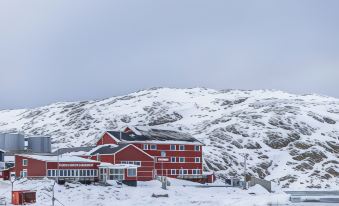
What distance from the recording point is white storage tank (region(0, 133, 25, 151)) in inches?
4936

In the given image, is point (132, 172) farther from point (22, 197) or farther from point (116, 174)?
point (22, 197)

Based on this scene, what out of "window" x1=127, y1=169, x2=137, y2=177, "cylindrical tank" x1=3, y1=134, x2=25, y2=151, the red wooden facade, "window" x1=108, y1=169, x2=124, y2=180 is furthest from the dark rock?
"window" x1=108, y1=169, x2=124, y2=180

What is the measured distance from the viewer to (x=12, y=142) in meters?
126

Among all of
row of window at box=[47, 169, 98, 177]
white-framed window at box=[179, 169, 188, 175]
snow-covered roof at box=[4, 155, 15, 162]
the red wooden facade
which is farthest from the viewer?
white-framed window at box=[179, 169, 188, 175]

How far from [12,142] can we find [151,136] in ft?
108

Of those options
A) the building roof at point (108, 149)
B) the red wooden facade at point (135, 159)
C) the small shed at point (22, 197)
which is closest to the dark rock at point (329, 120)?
the red wooden facade at point (135, 159)

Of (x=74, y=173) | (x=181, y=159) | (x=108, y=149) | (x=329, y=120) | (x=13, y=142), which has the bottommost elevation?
(x=74, y=173)

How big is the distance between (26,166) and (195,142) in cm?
3940

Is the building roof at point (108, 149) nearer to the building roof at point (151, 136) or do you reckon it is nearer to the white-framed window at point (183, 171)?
the building roof at point (151, 136)

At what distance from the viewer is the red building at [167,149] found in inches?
4444

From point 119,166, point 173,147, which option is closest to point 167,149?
point 173,147

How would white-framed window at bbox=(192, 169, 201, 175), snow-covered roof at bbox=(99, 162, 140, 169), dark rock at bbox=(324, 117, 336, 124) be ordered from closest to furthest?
snow-covered roof at bbox=(99, 162, 140, 169)
white-framed window at bbox=(192, 169, 201, 175)
dark rock at bbox=(324, 117, 336, 124)

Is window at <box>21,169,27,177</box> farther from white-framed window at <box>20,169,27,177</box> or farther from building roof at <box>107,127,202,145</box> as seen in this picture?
building roof at <box>107,127,202,145</box>

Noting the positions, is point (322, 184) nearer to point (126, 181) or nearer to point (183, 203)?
point (126, 181)
